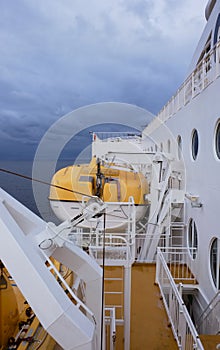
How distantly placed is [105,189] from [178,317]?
3.89 meters

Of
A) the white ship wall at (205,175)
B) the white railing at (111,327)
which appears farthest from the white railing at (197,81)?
the white railing at (111,327)

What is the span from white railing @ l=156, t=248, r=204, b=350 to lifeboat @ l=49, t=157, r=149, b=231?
5.92ft

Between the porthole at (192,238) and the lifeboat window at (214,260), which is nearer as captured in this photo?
the lifeboat window at (214,260)

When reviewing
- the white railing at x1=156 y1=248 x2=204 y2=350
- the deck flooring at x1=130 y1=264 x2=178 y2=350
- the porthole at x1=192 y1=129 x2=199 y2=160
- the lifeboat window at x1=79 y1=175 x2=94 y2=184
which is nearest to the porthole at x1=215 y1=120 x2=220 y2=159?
the porthole at x1=192 y1=129 x2=199 y2=160

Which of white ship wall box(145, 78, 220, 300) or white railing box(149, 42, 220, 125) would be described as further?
white railing box(149, 42, 220, 125)

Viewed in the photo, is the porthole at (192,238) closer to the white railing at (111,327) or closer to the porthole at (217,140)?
the porthole at (217,140)

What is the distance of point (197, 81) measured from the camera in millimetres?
6246

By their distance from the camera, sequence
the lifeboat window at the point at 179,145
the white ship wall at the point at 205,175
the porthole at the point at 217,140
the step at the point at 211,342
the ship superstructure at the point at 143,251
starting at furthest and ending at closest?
the lifeboat window at the point at 179,145
the porthole at the point at 217,140
the white ship wall at the point at 205,175
the step at the point at 211,342
the ship superstructure at the point at 143,251

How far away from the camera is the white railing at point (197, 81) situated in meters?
5.06

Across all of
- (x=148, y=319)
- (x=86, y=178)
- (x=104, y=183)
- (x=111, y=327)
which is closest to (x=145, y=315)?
(x=148, y=319)

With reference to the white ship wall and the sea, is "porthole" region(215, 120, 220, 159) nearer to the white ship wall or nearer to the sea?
the white ship wall

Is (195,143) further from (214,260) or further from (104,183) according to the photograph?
(214,260)

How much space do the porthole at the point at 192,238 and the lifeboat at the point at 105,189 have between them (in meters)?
1.53

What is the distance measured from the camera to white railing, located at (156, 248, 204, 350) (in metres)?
2.95
